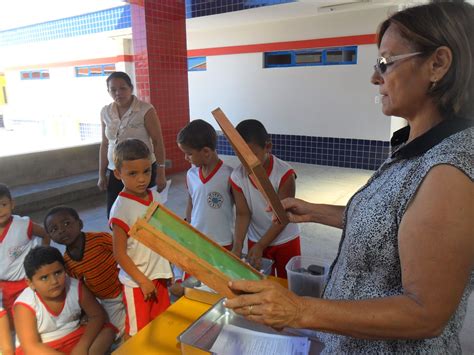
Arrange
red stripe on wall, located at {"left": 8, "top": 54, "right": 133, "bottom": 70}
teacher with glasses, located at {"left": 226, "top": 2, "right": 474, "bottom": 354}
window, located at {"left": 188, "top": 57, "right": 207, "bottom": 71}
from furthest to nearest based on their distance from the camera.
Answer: red stripe on wall, located at {"left": 8, "top": 54, "right": 133, "bottom": 70}, window, located at {"left": 188, "top": 57, "right": 207, "bottom": 71}, teacher with glasses, located at {"left": 226, "top": 2, "right": 474, "bottom": 354}

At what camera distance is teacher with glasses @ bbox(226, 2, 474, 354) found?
63 cm

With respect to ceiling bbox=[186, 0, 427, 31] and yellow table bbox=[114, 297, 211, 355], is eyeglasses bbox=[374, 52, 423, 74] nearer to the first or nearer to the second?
yellow table bbox=[114, 297, 211, 355]

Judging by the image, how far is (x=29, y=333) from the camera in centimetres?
164

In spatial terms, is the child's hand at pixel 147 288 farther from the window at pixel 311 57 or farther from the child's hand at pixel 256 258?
the window at pixel 311 57

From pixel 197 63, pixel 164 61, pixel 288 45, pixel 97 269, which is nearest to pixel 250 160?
pixel 97 269

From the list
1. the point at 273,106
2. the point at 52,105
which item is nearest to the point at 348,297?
the point at 273,106

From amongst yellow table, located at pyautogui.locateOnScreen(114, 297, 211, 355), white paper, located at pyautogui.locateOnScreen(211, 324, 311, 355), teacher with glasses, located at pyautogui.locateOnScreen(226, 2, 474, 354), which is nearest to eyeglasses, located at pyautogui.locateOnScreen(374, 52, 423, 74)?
teacher with glasses, located at pyautogui.locateOnScreen(226, 2, 474, 354)

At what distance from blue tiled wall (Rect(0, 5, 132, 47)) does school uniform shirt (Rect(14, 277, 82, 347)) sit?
6.40m

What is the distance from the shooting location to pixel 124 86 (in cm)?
293

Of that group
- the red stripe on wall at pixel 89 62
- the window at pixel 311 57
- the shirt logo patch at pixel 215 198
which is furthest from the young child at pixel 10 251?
the red stripe on wall at pixel 89 62

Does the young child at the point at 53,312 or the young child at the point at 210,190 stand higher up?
the young child at the point at 210,190

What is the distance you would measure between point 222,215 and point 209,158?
1.18ft

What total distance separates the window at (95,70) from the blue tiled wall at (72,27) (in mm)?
1130

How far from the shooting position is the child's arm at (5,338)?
1822 millimetres
